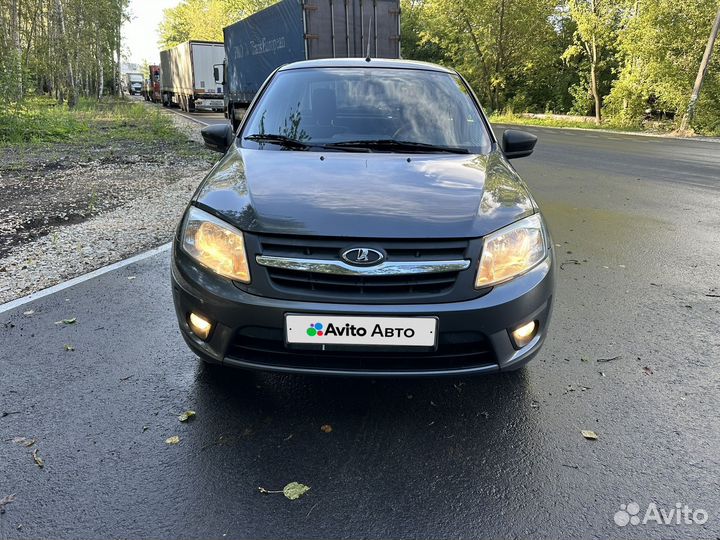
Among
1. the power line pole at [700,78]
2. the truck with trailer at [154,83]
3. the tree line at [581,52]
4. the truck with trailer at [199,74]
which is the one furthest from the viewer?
the truck with trailer at [154,83]

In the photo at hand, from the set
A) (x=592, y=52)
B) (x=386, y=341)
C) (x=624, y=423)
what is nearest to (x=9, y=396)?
(x=386, y=341)

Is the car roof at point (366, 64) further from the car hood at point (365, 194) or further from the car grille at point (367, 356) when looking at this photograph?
the car grille at point (367, 356)

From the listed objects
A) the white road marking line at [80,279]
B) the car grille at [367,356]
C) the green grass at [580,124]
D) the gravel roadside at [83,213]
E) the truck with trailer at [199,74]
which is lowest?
the white road marking line at [80,279]

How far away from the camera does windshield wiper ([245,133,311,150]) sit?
10.8ft

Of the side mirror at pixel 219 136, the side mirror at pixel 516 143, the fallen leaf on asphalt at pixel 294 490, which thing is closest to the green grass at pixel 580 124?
the side mirror at pixel 516 143

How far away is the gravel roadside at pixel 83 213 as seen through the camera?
471 cm

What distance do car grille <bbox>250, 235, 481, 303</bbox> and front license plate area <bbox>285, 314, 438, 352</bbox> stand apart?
3.2 inches

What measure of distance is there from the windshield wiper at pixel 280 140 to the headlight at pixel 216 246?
0.94 meters

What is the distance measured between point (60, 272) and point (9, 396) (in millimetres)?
2069

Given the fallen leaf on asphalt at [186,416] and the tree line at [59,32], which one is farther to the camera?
the tree line at [59,32]

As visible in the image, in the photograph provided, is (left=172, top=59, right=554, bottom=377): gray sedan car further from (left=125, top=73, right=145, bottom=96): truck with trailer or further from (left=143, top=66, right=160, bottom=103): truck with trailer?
(left=125, top=73, right=145, bottom=96): truck with trailer

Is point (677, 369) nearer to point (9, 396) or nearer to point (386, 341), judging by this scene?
point (386, 341)

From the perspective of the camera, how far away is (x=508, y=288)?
2.30m

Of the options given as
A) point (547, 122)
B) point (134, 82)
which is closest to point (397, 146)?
point (547, 122)
